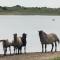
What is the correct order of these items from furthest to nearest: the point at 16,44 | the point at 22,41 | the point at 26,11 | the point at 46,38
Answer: the point at 26,11, the point at 46,38, the point at 22,41, the point at 16,44

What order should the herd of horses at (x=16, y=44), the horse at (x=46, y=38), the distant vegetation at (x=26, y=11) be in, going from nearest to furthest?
1. the herd of horses at (x=16, y=44)
2. the horse at (x=46, y=38)
3. the distant vegetation at (x=26, y=11)

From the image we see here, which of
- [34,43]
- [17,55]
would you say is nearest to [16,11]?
[34,43]

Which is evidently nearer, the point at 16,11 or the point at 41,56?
the point at 41,56

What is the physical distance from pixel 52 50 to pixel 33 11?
52.7 m

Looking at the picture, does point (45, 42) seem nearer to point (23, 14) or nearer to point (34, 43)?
point (34, 43)

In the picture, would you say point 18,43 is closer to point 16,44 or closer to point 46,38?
point 16,44

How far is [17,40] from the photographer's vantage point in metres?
22.9

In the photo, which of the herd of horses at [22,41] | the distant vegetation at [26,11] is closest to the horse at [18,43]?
the herd of horses at [22,41]

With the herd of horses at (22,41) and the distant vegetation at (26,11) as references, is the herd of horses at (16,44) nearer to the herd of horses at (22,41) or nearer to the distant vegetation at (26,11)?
the herd of horses at (22,41)

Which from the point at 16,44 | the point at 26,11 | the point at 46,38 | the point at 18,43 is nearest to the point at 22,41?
the point at 18,43

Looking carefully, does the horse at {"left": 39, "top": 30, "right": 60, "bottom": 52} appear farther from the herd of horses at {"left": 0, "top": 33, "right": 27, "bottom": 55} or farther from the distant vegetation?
the distant vegetation

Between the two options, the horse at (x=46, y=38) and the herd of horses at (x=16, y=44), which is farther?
the horse at (x=46, y=38)

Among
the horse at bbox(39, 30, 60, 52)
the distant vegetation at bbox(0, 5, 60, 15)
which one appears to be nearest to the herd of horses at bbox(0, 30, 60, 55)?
the horse at bbox(39, 30, 60, 52)

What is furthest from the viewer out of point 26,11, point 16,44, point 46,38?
→ point 26,11
